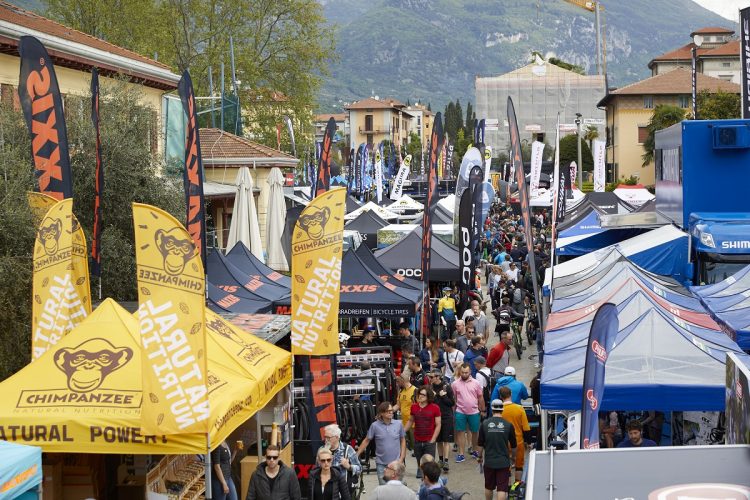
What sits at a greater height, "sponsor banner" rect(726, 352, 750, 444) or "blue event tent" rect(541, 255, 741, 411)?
"sponsor banner" rect(726, 352, 750, 444)

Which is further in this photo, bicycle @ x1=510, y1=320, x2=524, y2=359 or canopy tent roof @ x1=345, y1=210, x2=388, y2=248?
canopy tent roof @ x1=345, y1=210, x2=388, y2=248

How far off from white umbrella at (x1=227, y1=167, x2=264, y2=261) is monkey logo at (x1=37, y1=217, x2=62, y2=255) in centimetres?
1243

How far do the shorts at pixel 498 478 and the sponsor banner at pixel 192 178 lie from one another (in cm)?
390

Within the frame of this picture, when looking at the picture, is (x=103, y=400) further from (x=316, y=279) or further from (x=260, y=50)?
(x=260, y=50)

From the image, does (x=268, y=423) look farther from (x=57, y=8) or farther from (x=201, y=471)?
(x=57, y=8)

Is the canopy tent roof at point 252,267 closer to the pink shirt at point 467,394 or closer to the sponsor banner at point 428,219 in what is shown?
the sponsor banner at point 428,219

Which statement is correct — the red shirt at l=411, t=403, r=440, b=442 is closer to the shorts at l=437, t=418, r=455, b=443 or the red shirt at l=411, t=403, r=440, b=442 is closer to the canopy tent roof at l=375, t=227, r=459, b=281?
the shorts at l=437, t=418, r=455, b=443

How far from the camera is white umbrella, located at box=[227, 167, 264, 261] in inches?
913

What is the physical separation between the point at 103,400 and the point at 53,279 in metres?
2.35

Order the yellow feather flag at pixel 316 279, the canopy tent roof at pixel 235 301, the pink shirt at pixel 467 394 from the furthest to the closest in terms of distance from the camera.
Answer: the canopy tent roof at pixel 235 301
the pink shirt at pixel 467 394
the yellow feather flag at pixel 316 279

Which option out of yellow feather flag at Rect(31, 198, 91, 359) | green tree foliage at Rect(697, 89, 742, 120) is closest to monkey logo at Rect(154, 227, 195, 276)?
yellow feather flag at Rect(31, 198, 91, 359)

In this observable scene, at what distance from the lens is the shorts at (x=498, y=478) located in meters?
10.8

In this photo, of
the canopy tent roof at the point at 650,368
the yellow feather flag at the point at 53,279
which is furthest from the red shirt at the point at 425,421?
the yellow feather flag at the point at 53,279

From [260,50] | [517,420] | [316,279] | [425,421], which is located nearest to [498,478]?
[517,420]
